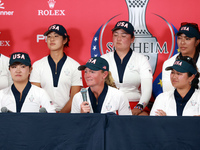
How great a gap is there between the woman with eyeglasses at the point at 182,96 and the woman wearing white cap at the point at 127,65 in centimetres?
63

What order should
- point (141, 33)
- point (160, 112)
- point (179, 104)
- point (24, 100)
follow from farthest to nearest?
point (141, 33)
point (24, 100)
point (179, 104)
point (160, 112)

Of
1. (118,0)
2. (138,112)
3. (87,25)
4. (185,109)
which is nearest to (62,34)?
(87,25)

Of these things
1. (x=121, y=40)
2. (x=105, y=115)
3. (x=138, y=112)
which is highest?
(x=121, y=40)

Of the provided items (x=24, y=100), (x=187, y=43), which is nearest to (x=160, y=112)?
(x=187, y=43)

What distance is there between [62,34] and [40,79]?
1.84 feet

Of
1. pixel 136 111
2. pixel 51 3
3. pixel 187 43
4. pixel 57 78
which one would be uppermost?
pixel 51 3

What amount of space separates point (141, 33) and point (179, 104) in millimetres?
1372

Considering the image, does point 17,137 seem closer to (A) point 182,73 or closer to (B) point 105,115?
(B) point 105,115

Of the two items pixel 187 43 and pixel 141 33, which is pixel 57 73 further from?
pixel 187 43

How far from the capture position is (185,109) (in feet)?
10.5

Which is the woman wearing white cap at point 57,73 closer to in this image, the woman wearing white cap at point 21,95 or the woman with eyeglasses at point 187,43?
the woman wearing white cap at point 21,95

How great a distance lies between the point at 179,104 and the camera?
3.21 m

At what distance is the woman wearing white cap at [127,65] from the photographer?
12.7 ft

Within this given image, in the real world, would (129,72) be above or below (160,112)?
above
